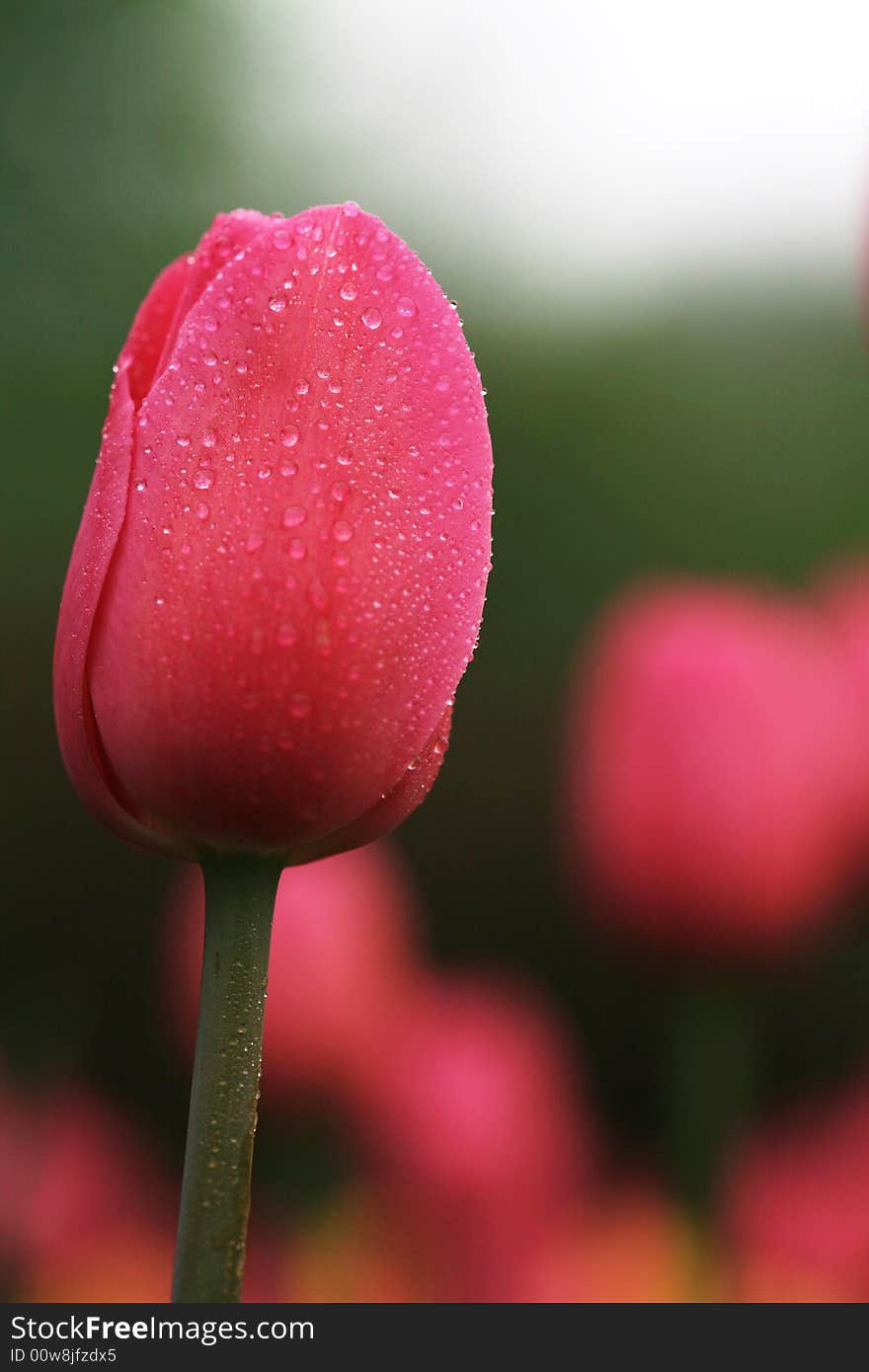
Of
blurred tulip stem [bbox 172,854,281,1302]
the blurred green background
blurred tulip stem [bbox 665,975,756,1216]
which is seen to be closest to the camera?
blurred tulip stem [bbox 172,854,281,1302]

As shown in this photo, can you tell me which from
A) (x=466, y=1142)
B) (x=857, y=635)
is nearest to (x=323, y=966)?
(x=466, y=1142)

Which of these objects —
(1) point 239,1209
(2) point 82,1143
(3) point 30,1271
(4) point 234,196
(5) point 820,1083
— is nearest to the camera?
(1) point 239,1209

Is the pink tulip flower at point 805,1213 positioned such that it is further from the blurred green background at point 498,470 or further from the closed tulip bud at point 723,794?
the blurred green background at point 498,470

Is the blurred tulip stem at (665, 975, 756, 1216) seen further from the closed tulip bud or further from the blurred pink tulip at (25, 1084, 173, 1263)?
the blurred pink tulip at (25, 1084, 173, 1263)

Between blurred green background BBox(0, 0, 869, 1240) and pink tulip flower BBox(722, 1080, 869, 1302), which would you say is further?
blurred green background BBox(0, 0, 869, 1240)

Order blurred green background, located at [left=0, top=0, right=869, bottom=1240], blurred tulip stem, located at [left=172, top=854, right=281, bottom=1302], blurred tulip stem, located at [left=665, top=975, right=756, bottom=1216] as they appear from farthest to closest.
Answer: blurred green background, located at [left=0, top=0, right=869, bottom=1240] < blurred tulip stem, located at [left=665, top=975, right=756, bottom=1216] < blurred tulip stem, located at [left=172, top=854, right=281, bottom=1302]

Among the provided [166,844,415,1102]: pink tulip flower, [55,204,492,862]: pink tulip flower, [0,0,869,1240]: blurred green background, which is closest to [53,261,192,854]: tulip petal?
[55,204,492,862]: pink tulip flower
